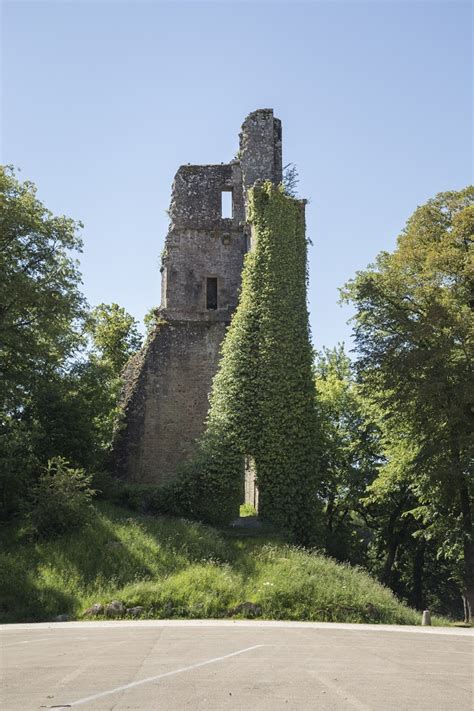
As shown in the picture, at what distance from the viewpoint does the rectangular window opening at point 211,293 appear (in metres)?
31.9

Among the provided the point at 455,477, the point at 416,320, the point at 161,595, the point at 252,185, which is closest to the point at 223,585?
the point at 161,595

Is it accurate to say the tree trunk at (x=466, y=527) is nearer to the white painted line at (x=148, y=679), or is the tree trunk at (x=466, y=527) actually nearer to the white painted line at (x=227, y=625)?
the white painted line at (x=227, y=625)

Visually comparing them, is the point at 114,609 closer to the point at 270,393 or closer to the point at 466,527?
the point at 270,393

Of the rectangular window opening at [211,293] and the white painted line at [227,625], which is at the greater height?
the rectangular window opening at [211,293]

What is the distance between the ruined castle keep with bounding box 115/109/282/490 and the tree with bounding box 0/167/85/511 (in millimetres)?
3555

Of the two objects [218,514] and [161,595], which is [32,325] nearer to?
[218,514]

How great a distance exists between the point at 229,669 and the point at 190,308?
73.3ft

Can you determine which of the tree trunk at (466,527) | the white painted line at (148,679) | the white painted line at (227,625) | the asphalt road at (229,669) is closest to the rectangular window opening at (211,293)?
the tree trunk at (466,527)

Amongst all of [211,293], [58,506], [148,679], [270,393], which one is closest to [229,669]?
[148,679]

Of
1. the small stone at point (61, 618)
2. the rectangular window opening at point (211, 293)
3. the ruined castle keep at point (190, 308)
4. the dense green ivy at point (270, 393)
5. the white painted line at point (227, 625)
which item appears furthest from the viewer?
the rectangular window opening at point (211, 293)

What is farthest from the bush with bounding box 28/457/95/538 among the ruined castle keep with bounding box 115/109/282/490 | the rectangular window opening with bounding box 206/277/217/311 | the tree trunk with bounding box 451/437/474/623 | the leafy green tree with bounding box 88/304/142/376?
the leafy green tree with bounding box 88/304/142/376

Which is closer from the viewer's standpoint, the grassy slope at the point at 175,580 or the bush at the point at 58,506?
the grassy slope at the point at 175,580

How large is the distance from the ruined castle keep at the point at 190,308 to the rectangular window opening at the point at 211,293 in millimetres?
41

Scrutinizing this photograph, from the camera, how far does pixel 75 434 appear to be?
80.9ft
